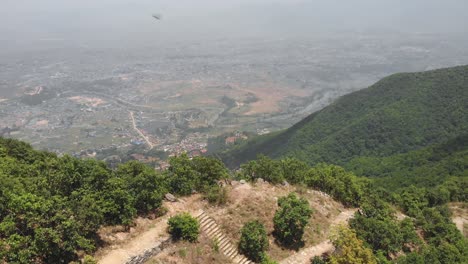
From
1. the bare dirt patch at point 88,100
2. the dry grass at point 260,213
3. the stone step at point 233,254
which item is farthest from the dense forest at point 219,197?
the bare dirt patch at point 88,100

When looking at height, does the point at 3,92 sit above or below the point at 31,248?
below

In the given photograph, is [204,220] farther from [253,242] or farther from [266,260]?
[266,260]

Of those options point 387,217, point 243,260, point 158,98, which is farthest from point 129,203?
point 158,98

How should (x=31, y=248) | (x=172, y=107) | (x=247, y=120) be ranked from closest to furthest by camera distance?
(x=31, y=248) < (x=247, y=120) < (x=172, y=107)

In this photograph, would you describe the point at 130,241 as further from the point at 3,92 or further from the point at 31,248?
the point at 3,92

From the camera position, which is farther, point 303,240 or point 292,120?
point 292,120

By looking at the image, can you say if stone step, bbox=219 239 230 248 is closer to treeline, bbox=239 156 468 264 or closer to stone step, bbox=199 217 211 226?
stone step, bbox=199 217 211 226

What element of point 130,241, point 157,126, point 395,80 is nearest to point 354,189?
point 130,241
